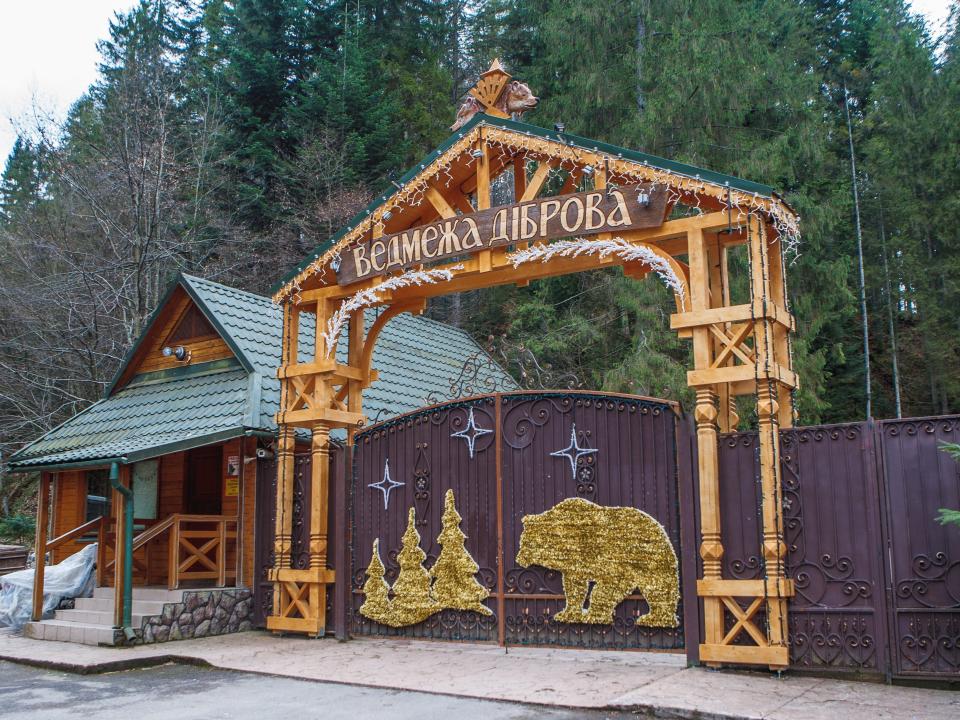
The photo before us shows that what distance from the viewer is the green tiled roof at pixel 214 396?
1177 cm

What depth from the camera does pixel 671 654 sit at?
349 inches

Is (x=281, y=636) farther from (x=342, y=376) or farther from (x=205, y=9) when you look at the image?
(x=205, y=9)

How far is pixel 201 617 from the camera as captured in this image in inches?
437

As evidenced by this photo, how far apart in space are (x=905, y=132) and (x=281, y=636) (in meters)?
24.1

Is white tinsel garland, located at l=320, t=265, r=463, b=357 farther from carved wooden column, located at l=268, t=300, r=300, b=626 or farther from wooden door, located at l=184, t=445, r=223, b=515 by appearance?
wooden door, located at l=184, t=445, r=223, b=515

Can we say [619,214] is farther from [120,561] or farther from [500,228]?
[120,561]

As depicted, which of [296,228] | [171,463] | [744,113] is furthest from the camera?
[296,228]

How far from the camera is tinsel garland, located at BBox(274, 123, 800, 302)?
8.47 m

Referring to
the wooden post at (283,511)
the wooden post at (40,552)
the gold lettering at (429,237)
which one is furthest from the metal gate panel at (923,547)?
the wooden post at (40,552)

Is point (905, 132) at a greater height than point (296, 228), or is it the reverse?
point (905, 132)

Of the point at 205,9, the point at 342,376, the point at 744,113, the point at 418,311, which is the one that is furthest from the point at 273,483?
the point at 205,9

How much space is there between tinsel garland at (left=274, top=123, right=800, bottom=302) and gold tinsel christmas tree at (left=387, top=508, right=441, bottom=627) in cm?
342

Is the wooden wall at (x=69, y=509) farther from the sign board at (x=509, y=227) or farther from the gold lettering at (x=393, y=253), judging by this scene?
the gold lettering at (x=393, y=253)

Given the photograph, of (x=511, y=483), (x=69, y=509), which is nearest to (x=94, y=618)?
(x=69, y=509)
